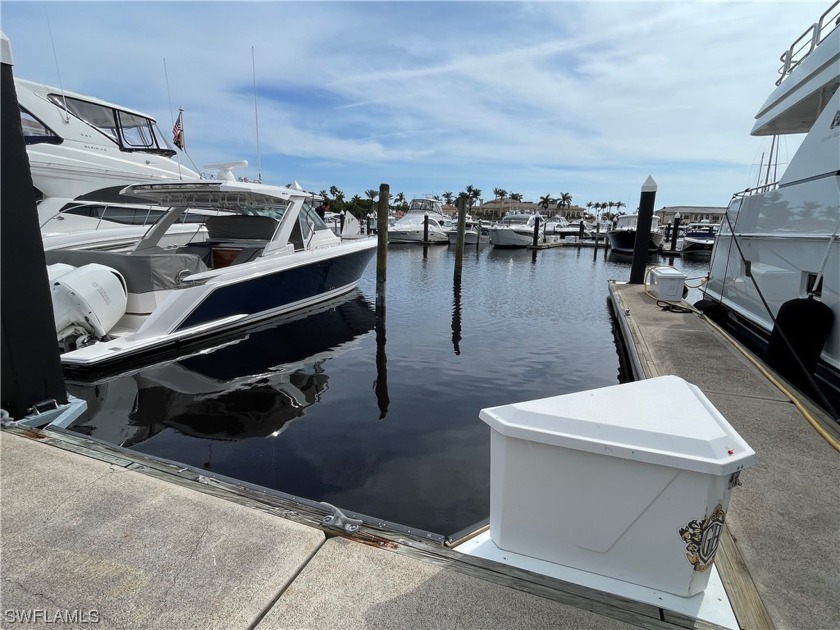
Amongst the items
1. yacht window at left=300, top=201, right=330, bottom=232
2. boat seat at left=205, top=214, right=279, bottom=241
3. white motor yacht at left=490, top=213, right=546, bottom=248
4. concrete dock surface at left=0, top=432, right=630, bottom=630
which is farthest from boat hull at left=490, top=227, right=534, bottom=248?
concrete dock surface at left=0, top=432, right=630, bottom=630

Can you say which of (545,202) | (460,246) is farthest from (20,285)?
(545,202)

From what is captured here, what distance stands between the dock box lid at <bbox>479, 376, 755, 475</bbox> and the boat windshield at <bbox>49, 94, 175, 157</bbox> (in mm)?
14270

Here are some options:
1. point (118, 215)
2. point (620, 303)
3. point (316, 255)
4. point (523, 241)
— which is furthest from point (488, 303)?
point (523, 241)

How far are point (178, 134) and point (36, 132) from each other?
346 centimetres

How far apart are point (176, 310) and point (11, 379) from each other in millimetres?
3710

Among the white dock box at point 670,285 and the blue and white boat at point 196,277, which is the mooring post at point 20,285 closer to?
the blue and white boat at point 196,277

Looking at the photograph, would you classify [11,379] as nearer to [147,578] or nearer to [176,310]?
[147,578]

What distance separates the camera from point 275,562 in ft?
6.47

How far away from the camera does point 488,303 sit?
12891 millimetres

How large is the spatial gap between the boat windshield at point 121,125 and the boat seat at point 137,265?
702cm

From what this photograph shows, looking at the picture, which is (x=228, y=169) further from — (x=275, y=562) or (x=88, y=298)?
(x=275, y=562)

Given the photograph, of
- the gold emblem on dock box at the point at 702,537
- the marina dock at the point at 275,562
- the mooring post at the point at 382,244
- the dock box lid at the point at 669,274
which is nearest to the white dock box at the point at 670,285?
the dock box lid at the point at 669,274

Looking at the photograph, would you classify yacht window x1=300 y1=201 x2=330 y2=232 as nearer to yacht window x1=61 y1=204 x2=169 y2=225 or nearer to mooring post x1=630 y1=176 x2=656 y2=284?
yacht window x1=61 y1=204 x2=169 y2=225

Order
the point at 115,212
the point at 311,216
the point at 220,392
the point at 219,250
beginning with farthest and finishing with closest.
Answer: the point at 115,212, the point at 311,216, the point at 219,250, the point at 220,392
